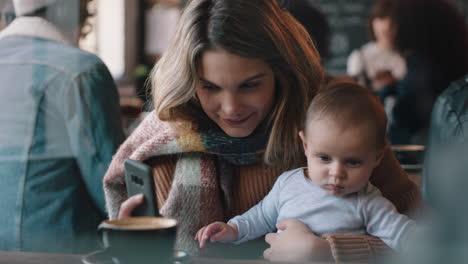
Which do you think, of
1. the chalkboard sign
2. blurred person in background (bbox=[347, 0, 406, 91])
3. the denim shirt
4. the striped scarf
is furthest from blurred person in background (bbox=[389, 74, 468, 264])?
the chalkboard sign

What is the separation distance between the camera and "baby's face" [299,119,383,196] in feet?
3.42

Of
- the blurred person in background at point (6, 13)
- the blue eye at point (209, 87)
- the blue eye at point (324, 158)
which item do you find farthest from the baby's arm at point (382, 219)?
the blurred person in background at point (6, 13)

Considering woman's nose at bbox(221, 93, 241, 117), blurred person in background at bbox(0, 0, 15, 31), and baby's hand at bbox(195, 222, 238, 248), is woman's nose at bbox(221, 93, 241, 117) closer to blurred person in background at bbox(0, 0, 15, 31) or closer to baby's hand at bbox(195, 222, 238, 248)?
baby's hand at bbox(195, 222, 238, 248)

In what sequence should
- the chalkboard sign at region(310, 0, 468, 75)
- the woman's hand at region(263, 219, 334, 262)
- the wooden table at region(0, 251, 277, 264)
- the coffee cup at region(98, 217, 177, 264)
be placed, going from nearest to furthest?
the coffee cup at region(98, 217, 177, 264)
the wooden table at region(0, 251, 277, 264)
the woman's hand at region(263, 219, 334, 262)
the chalkboard sign at region(310, 0, 468, 75)

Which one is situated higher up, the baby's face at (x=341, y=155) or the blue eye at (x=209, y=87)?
the blue eye at (x=209, y=87)

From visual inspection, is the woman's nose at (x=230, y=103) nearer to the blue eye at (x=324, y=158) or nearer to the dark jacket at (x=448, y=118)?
the blue eye at (x=324, y=158)

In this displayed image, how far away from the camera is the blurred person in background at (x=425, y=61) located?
2500 mm

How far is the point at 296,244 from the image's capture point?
1.05m

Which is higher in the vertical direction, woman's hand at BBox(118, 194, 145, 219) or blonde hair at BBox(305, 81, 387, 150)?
blonde hair at BBox(305, 81, 387, 150)

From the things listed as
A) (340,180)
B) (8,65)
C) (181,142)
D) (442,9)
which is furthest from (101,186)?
(442,9)

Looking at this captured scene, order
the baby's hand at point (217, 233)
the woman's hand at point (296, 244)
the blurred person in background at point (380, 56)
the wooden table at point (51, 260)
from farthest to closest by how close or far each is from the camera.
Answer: the blurred person in background at point (380, 56) < the baby's hand at point (217, 233) < the woman's hand at point (296, 244) < the wooden table at point (51, 260)

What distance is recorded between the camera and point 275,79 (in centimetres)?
123

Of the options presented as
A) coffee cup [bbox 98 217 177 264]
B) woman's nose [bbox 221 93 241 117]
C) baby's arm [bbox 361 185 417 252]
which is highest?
woman's nose [bbox 221 93 241 117]

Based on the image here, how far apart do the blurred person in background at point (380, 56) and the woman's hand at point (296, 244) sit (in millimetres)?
1812
